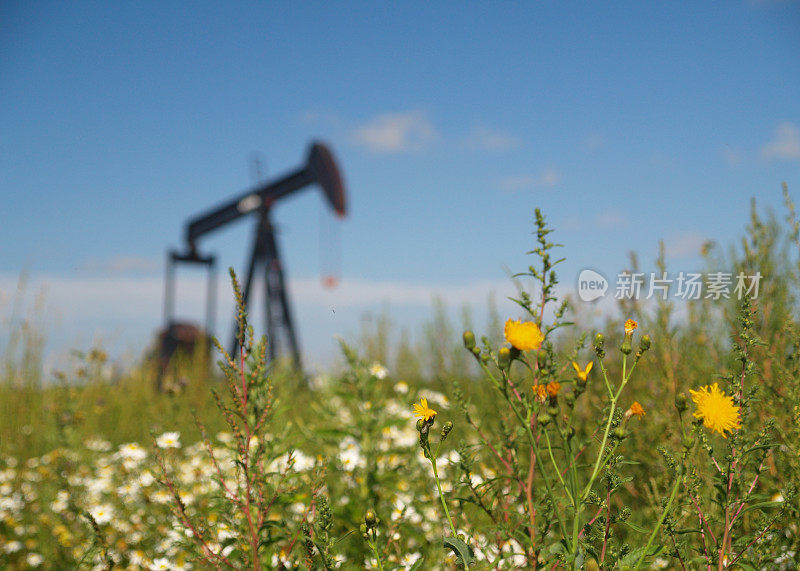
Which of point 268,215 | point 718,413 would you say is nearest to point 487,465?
point 718,413

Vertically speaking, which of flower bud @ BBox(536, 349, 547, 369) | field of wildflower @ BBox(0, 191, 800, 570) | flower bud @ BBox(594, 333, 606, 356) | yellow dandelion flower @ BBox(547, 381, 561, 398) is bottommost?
field of wildflower @ BBox(0, 191, 800, 570)

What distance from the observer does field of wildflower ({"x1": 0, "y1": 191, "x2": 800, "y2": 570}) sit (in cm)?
114

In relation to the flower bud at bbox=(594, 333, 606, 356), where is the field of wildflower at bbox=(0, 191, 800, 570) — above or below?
below

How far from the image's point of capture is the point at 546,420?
1022 mm

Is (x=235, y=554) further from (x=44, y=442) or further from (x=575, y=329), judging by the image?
(x=44, y=442)

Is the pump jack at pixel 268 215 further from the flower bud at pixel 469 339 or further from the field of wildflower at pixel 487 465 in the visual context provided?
the flower bud at pixel 469 339

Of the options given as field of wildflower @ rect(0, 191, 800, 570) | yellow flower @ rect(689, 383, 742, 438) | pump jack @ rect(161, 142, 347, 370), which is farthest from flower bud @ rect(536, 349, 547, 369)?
pump jack @ rect(161, 142, 347, 370)

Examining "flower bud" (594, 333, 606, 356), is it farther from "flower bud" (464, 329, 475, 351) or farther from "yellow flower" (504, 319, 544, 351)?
"flower bud" (464, 329, 475, 351)

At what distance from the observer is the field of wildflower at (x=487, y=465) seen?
3.73ft

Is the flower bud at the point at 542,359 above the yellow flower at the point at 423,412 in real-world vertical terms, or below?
above

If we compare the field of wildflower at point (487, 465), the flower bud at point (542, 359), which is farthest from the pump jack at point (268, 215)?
the flower bud at point (542, 359)

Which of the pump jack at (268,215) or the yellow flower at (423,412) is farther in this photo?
the pump jack at (268,215)

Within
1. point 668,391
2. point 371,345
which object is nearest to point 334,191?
point 371,345

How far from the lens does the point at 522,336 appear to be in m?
1.02
